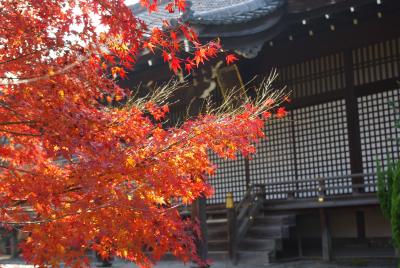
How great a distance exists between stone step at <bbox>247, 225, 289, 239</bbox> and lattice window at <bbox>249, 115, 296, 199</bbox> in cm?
154

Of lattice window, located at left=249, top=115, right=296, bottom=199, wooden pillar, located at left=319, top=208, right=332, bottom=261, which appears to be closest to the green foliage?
wooden pillar, located at left=319, top=208, right=332, bottom=261

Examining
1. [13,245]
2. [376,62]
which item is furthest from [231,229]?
[13,245]

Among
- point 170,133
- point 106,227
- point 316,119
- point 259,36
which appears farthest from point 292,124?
point 106,227

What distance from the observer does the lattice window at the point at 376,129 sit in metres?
13.6

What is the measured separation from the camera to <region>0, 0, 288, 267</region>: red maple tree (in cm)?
534

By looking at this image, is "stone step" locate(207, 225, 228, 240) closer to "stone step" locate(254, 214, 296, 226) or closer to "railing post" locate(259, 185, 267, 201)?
"stone step" locate(254, 214, 296, 226)

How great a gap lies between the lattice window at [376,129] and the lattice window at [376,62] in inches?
17.2

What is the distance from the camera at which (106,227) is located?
6008 millimetres

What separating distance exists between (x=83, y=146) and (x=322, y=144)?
1055cm

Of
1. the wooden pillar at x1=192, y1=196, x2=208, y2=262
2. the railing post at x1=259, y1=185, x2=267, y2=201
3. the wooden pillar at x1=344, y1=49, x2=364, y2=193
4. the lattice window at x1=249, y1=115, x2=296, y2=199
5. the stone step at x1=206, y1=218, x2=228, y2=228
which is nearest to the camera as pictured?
the wooden pillar at x1=192, y1=196, x2=208, y2=262

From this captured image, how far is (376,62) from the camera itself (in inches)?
538

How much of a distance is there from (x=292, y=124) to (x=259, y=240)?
370cm

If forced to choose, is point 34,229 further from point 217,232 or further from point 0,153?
point 217,232

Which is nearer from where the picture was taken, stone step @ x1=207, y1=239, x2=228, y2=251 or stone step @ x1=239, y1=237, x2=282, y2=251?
stone step @ x1=239, y1=237, x2=282, y2=251
